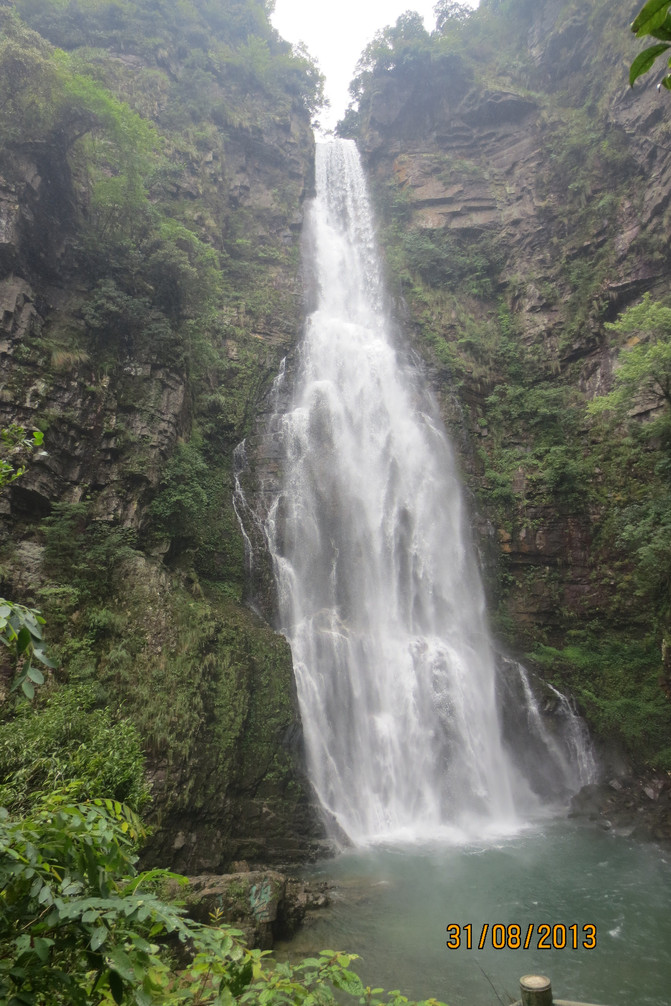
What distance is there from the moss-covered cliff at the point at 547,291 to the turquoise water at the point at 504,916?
391 centimetres

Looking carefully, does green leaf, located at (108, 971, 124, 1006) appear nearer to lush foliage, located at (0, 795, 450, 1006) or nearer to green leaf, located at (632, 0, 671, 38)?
lush foliage, located at (0, 795, 450, 1006)

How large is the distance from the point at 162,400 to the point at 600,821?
44.2 feet

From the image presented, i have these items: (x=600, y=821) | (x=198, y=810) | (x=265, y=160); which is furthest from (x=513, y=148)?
(x=198, y=810)

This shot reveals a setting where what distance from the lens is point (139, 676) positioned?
29.5ft

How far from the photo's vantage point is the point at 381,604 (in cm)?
1440

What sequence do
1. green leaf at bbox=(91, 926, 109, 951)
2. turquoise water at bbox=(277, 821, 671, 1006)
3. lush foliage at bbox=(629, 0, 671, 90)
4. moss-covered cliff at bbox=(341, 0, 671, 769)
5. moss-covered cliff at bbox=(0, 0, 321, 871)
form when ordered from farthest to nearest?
moss-covered cliff at bbox=(341, 0, 671, 769) → moss-covered cliff at bbox=(0, 0, 321, 871) → turquoise water at bbox=(277, 821, 671, 1006) → green leaf at bbox=(91, 926, 109, 951) → lush foliage at bbox=(629, 0, 671, 90)

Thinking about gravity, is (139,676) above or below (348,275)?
below

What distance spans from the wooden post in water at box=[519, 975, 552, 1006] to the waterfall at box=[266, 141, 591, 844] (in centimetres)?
752

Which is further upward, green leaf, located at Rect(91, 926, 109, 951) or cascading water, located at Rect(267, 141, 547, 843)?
cascading water, located at Rect(267, 141, 547, 843)

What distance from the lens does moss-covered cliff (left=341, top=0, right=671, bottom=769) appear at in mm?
14008

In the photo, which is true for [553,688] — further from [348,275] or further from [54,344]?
[348,275]

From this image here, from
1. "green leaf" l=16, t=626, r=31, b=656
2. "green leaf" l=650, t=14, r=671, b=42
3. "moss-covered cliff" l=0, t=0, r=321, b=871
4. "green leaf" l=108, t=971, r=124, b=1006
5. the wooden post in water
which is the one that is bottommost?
the wooden post in water
